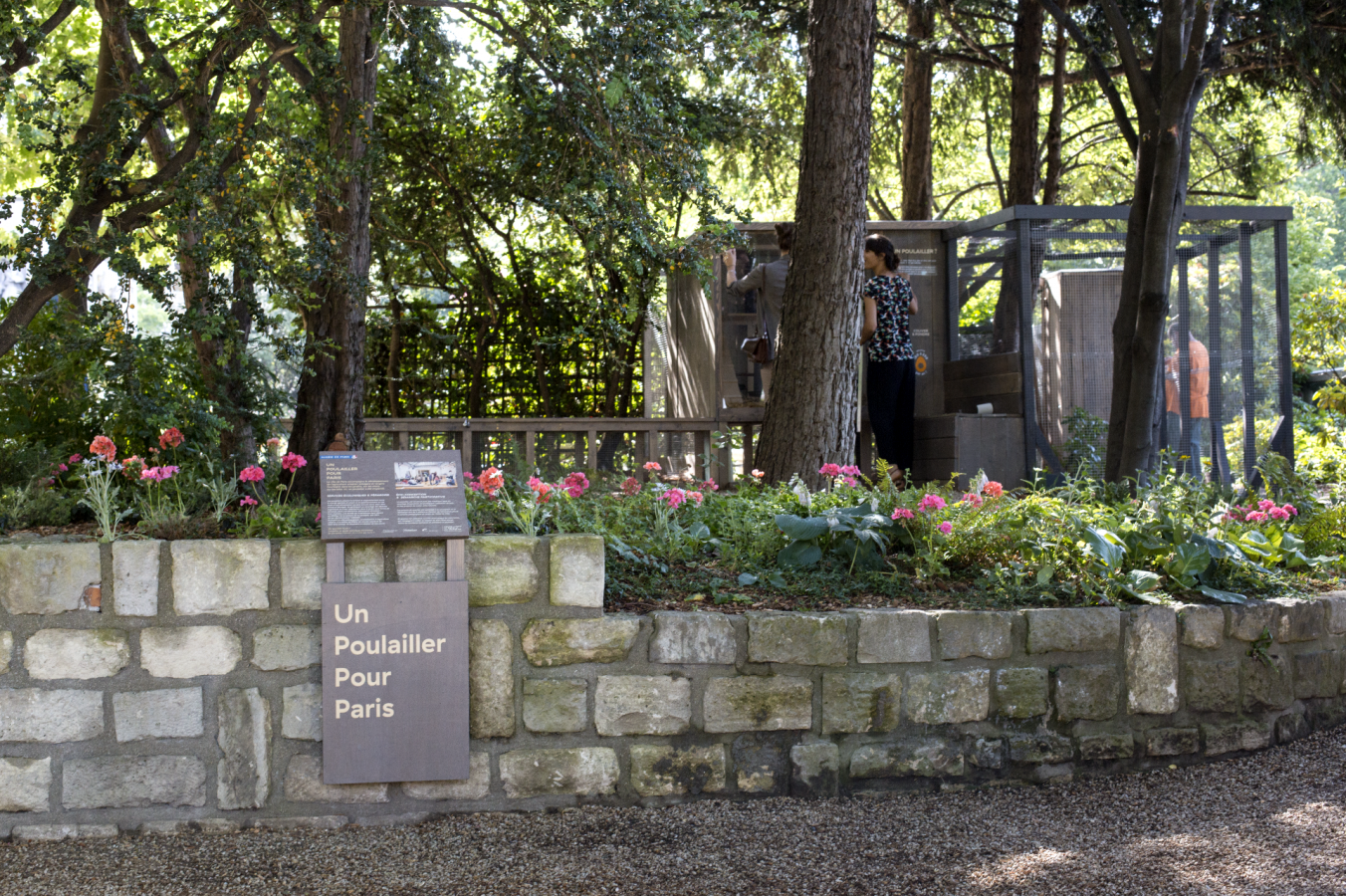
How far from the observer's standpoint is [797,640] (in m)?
3.24

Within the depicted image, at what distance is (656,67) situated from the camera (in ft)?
17.8

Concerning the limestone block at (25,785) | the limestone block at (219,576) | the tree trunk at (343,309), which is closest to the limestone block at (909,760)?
the limestone block at (219,576)

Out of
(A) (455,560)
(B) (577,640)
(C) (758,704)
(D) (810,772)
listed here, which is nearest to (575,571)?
(B) (577,640)

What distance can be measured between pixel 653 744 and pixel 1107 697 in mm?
1508

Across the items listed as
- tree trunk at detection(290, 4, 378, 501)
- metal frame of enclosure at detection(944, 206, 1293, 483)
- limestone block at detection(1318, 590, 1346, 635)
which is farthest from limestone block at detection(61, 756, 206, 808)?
metal frame of enclosure at detection(944, 206, 1293, 483)

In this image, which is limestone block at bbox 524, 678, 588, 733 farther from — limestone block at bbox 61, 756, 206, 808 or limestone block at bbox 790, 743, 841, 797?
limestone block at bbox 61, 756, 206, 808

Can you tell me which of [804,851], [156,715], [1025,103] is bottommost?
[804,851]

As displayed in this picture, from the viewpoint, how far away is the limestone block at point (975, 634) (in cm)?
333

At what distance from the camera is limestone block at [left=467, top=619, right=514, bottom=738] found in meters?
3.14

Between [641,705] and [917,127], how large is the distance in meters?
9.01

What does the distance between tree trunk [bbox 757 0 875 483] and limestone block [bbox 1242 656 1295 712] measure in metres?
2.11

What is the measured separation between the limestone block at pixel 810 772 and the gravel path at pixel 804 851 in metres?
0.05

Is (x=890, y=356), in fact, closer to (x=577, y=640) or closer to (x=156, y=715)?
(x=577, y=640)

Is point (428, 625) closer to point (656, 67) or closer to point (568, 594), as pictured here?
point (568, 594)
